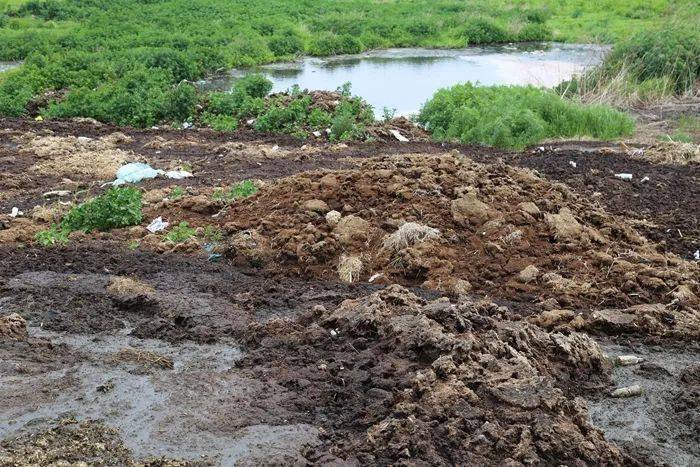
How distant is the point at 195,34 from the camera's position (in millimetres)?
26469

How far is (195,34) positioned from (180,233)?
18773 mm

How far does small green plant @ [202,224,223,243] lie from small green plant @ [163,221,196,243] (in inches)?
5.3

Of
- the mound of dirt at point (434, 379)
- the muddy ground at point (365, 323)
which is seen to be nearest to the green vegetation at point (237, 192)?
the muddy ground at point (365, 323)

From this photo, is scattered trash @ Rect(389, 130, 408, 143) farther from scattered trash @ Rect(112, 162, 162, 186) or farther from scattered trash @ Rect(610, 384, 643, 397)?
scattered trash @ Rect(610, 384, 643, 397)

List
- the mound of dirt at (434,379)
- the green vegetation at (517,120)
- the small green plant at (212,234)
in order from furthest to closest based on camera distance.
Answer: the green vegetation at (517,120)
the small green plant at (212,234)
the mound of dirt at (434,379)

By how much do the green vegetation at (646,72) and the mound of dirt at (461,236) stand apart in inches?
338

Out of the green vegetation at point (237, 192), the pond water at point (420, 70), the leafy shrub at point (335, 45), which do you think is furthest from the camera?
the leafy shrub at point (335, 45)

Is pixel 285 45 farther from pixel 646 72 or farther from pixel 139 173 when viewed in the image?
pixel 139 173

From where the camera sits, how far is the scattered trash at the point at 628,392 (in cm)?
587

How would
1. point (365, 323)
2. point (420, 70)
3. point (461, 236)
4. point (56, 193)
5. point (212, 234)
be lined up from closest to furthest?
point (365, 323) < point (461, 236) < point (212, 234) < point (56, 193) < point (420, 70)

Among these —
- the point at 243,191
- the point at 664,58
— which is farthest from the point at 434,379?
the point at 664,58

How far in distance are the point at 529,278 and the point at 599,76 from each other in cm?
1122

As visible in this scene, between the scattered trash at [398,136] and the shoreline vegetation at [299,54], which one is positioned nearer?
the scattered trash at [398,136]

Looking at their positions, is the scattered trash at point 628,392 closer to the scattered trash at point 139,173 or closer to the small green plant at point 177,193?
the small green plant at point 177,193
